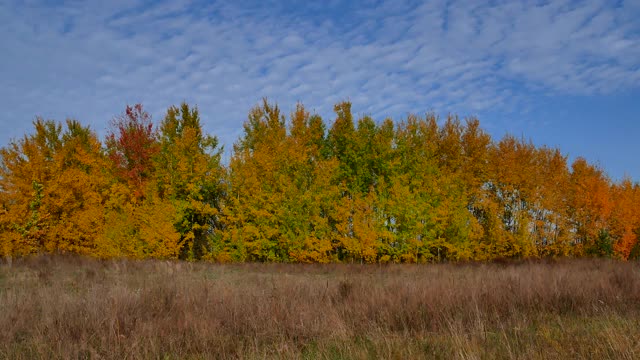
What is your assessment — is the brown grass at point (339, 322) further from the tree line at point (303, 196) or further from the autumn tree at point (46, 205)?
the autumn tree at point (46, 205)

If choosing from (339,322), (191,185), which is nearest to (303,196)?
(191,185)

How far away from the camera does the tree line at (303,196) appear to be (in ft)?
76.4

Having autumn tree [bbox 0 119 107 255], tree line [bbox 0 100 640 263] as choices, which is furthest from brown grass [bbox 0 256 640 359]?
autumn tree [bbox 0 119 107 255]

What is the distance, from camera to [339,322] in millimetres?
6719

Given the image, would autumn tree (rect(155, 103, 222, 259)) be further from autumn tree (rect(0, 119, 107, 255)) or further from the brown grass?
the brown grass

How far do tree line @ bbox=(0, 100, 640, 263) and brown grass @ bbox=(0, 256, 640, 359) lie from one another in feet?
41.6

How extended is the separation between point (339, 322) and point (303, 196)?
15716 millimetres

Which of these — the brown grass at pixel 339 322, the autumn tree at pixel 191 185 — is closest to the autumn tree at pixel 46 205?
the autumn tree at pixel 191 185

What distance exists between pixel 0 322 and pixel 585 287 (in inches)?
464

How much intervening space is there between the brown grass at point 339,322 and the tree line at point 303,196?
41.6 feet

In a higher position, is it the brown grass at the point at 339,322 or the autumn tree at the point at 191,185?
the autumn tree at the point at 191,185

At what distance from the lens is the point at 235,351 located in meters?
5.90

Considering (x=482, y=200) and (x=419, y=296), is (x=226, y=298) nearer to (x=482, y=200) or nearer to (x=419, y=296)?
(x=419, y=296)

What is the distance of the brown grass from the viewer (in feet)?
17.8
